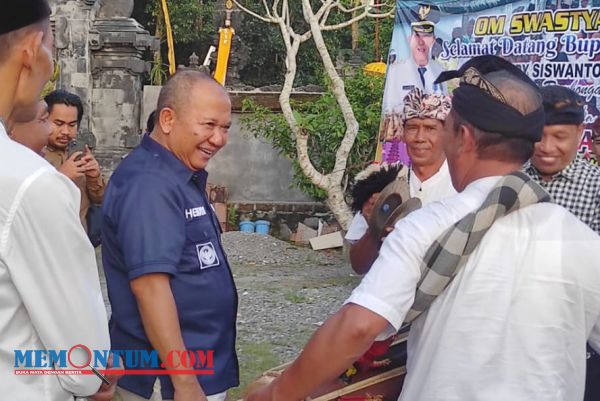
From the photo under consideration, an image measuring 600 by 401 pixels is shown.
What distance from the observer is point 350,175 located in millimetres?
9570

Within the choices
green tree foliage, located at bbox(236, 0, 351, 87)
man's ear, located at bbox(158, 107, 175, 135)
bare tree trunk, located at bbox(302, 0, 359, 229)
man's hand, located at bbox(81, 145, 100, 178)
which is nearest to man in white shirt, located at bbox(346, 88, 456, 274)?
man's ear, located at bbox(158, 107, 175, 135)

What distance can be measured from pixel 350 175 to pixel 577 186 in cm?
643

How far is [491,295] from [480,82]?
0.54 m

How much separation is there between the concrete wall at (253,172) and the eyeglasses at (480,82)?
8885 mm

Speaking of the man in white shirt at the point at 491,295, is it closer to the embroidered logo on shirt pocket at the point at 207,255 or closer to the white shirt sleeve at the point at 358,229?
the embroidered logo on shirt pocket at the point at 207,255

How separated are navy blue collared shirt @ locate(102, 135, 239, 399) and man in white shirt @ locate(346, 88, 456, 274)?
3.20 feet

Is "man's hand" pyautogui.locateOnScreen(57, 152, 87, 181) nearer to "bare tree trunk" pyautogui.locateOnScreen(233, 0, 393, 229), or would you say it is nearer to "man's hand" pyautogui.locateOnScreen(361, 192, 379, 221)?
"man's hand" pyautogui.locateOnScreen(361, 192, 379, 221)

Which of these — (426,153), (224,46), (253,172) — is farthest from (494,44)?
(224,46)

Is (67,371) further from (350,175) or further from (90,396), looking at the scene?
(350,175)

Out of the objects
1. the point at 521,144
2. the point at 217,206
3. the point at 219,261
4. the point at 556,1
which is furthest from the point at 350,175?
the point at 521,144

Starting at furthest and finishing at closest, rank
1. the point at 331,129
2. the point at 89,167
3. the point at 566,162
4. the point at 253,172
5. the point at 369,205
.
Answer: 1. the point at 253,172
2. the point at 331,129
3. the point at 89,167
4. the point at 369,205
5. the point at 566,162

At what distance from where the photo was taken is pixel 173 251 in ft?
7.40

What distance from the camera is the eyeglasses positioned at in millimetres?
1704

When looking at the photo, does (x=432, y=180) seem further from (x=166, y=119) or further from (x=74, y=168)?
(x=74, y=168)
